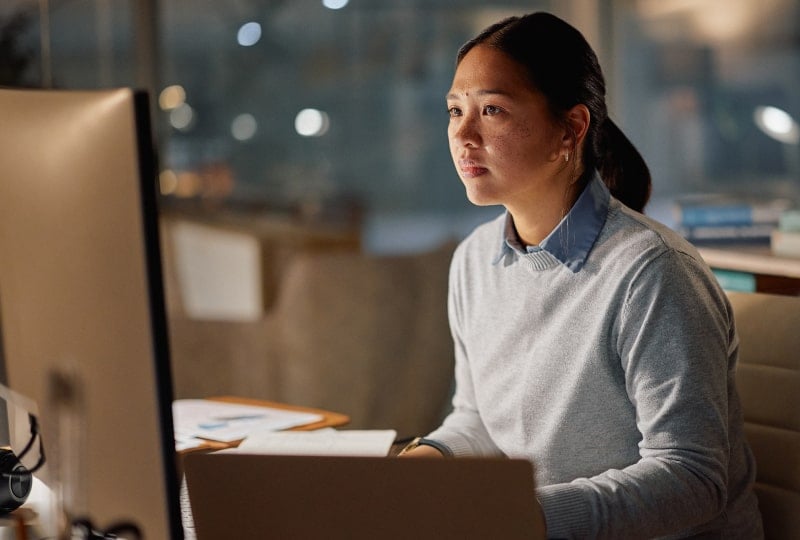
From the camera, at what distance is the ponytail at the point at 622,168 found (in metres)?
Result: 1.55

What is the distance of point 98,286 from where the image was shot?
2.69 ft

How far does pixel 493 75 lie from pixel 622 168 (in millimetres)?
265

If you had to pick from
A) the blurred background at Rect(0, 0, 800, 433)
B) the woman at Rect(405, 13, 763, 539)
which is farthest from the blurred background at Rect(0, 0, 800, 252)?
the woman at Rect(405, 13, 763, 539)

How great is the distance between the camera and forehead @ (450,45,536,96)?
1457 mm

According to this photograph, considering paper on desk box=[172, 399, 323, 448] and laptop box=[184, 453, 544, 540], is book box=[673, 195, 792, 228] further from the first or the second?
laptop box=[184, 453, 544, 540]

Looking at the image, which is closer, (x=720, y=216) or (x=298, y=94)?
(x=720, y=216)

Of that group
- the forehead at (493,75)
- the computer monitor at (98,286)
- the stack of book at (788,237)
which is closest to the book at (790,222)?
the stack of book at (788,237)

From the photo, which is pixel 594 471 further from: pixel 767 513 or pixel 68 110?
pixel 68 110

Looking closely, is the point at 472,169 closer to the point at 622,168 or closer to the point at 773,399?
the point at 622,168

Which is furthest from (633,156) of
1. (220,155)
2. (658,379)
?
(220,155)

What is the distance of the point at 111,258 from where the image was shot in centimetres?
80

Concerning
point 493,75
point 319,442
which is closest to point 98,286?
point 319,442

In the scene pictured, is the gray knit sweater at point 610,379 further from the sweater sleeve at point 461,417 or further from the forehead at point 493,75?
the forehead at point 493,75

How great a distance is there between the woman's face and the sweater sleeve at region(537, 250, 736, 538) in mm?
241
